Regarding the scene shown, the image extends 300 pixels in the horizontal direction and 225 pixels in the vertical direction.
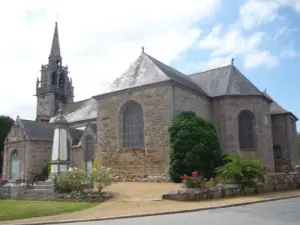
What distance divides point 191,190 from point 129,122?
32.9 ft

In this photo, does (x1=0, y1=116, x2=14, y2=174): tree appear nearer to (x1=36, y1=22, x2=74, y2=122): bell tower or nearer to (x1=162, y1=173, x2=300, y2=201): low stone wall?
(x1=36, y1=22, x2=74, y2=122): bell tower

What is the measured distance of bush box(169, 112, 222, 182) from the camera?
19.0m

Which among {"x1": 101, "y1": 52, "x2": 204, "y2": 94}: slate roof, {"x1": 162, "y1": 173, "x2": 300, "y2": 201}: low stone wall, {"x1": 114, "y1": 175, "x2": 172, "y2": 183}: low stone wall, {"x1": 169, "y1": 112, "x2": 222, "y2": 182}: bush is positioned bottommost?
{"x1": 162, "y1": 173, "x2": 300, "y2": 201}: low stone wall

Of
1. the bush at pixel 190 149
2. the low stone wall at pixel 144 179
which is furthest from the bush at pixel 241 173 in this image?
the low stone wall at pixel 144 179

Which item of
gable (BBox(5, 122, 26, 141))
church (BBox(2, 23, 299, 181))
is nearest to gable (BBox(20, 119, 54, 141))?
church (BBox(2, 23, 299, 181))

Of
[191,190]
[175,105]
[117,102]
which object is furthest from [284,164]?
[191,190]

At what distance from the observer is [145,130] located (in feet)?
69.8

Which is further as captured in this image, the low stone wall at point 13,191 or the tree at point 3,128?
the tree at point 3,128

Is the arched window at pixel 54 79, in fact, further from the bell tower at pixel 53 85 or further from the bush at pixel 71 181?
the bush at pixel 71 181

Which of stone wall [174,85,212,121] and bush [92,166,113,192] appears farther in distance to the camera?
stone wall [174,85,212,121]

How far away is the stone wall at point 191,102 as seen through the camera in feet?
69.4

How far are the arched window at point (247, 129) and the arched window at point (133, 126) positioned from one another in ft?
25.7

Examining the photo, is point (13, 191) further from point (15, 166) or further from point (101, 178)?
point (15, 166)

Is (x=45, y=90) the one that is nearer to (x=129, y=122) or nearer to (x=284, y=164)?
(x=129, y=122)
